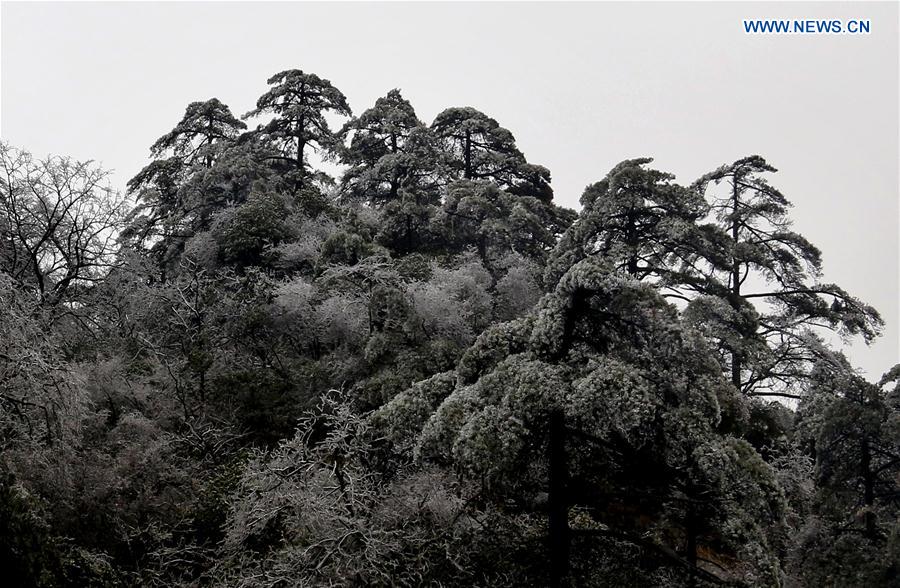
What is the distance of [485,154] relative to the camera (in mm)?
26031

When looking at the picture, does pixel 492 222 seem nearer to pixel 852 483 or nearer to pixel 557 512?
pixel 852 483

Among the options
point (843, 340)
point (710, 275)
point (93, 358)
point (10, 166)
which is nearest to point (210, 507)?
point (93, 358)

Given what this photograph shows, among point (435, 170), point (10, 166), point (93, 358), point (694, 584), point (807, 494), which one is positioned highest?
point (435, 170)

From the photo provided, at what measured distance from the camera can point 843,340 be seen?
52.3ft

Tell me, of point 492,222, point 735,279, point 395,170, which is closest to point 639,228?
point 735,279

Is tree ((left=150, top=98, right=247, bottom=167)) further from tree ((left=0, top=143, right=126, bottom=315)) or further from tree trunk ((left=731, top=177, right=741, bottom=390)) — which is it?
tree trunk ((left=731, top=177, right=741, bottom=390))

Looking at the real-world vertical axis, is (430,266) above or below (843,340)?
above

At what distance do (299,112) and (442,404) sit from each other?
2082cm

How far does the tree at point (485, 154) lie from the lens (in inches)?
1022

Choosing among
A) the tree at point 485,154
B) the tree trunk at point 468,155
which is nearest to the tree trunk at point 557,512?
the tree at point 485,154

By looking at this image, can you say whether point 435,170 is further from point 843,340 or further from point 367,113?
point 843,340

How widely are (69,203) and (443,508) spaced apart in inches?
447

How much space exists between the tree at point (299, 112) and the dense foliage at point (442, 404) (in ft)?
13.1

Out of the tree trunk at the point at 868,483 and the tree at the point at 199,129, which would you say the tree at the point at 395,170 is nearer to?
the tree at the point at 199,129
